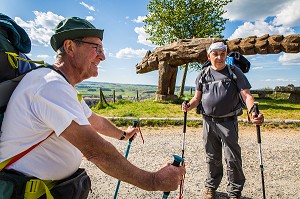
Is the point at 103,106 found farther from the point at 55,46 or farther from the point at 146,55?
the point at 55,46

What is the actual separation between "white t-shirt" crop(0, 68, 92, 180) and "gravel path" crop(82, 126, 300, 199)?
2.71 meters

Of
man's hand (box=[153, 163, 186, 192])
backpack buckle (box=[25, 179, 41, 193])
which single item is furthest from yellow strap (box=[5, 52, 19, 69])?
man's hand (box=[153, 163, 186, 192])

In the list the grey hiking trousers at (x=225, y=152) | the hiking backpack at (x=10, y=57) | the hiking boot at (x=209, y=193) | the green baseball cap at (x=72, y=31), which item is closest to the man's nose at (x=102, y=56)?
the green baseball cap at (x=72, y=31)

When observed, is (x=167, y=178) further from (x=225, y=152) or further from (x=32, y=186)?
(x=225, y=152)

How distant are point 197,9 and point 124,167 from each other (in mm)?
25266

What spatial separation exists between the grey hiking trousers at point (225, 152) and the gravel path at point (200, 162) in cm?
40

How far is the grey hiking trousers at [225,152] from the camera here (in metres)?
3.79

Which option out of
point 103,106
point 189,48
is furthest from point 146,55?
point 103,106

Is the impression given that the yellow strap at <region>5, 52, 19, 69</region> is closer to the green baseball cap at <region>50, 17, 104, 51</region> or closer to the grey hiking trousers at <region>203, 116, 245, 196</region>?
the green baseball cap at <region>50, 17, 104, 51</region>

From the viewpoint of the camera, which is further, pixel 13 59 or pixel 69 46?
pixel 69 46

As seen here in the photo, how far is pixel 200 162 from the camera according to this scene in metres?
5.72

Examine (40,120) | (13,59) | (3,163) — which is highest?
(13,59)

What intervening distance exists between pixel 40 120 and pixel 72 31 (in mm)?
852

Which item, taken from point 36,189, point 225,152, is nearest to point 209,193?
point 225,152
